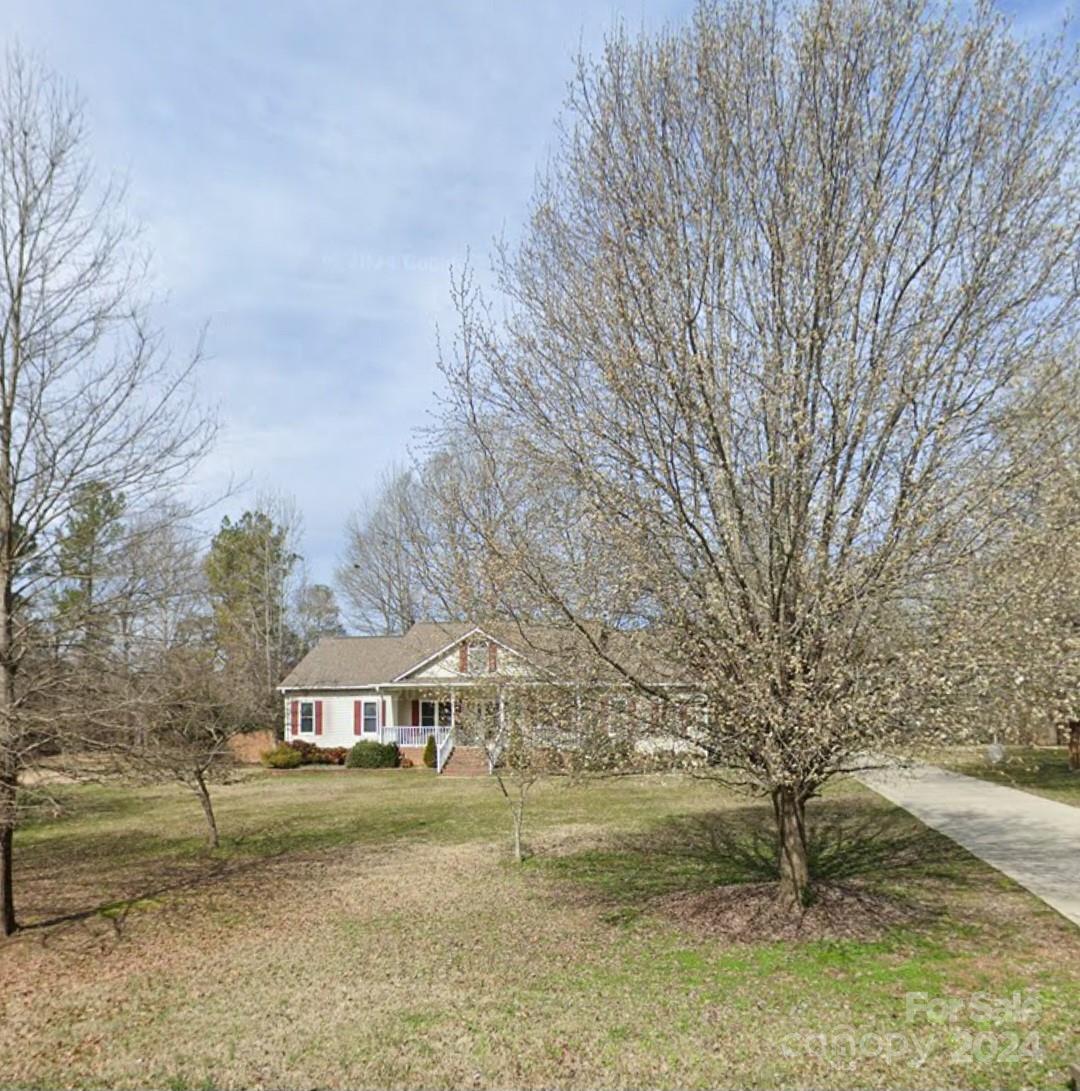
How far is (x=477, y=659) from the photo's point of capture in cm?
973

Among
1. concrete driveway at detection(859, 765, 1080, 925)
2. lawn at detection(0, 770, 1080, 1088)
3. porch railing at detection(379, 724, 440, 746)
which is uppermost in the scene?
porch railing at detection(379, 724, 440, 746)

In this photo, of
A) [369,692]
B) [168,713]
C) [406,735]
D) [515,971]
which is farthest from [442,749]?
[515,971]

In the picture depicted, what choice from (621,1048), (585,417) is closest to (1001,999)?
(621,1048)

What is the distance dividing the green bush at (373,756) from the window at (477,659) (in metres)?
17.4

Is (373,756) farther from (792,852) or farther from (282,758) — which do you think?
(792,852)

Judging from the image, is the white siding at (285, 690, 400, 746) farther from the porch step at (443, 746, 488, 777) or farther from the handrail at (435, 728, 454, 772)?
the porch step at (443, 746, 488, 777)

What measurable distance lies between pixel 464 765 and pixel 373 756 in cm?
350

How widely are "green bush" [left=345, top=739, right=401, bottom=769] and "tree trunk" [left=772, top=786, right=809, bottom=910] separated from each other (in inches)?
797

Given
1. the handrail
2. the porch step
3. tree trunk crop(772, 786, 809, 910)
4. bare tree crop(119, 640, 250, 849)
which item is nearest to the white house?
the handrail

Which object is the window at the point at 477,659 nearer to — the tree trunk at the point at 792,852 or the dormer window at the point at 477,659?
the dormer window at the point at 477,659

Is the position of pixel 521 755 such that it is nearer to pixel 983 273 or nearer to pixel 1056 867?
pixel 983 273

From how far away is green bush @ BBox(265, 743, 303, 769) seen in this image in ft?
90.4

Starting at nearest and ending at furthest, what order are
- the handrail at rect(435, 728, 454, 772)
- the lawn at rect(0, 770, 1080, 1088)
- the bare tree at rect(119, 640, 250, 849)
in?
the lawn at rect(0, 770, 1080, 1088), the bare tree at rect(119, 640, 250, 849), the handrail at rect(435, 728, 454, 772)

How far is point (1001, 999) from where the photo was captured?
5.92 m
